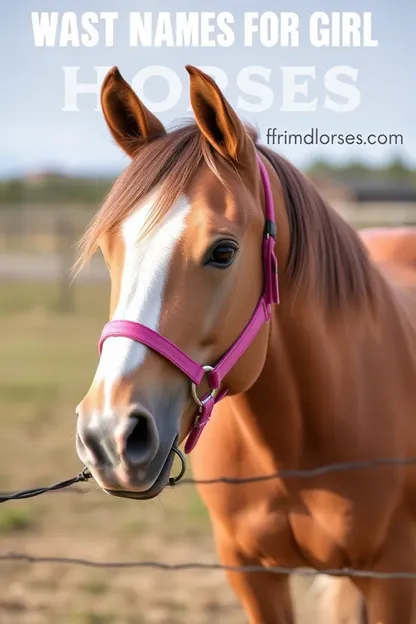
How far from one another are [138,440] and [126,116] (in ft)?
2.73

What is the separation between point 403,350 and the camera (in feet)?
7.29

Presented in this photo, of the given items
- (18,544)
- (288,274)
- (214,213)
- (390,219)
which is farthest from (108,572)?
(390,219)

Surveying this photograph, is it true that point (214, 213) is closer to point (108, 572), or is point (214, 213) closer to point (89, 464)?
point (89, 464)

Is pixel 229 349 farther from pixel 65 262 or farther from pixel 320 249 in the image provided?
pixel 65 262

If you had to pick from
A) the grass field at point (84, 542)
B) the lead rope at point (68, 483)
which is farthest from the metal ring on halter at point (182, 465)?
the grass field at point (84, 542)

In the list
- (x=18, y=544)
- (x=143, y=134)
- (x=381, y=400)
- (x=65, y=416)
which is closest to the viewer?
(x=143, y=134)

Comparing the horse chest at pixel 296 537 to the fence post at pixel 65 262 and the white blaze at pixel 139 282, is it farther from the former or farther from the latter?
the fence post at pixel 65 262

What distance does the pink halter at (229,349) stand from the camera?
154cm

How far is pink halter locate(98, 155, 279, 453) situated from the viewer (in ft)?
5.04

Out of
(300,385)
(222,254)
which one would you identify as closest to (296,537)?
(300,385)

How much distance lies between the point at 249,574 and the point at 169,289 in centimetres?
107

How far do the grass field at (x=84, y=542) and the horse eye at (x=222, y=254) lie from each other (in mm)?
633

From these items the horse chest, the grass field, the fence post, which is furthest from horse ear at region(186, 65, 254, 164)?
the fence post

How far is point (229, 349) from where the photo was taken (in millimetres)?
1717
